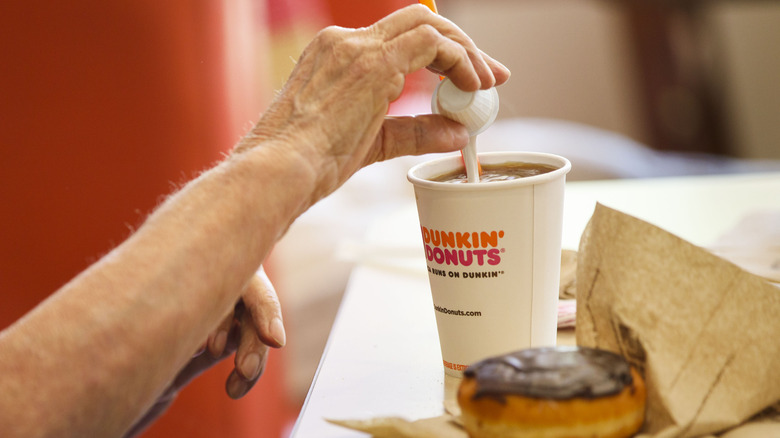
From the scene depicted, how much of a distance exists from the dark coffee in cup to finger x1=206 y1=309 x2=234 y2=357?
292 millimetres

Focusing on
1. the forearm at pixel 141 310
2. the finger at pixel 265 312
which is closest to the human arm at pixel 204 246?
the forearm at pixel 141 310

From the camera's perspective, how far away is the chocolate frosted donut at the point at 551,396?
484 mm

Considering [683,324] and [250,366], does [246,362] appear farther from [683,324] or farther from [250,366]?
[683,324]

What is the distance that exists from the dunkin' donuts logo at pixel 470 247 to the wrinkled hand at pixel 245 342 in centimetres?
21

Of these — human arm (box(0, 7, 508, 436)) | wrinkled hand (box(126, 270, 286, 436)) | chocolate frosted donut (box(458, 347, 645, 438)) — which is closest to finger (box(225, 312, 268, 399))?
wrinkled hand (box(126, 270, 286, 436))

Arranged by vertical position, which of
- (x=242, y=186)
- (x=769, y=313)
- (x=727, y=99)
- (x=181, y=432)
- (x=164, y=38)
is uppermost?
(x=164, y=38)

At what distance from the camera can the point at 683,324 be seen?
1.89ft

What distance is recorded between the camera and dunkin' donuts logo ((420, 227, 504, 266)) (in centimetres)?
67

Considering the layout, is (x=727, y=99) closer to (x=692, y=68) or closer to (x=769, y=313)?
(x=692, y=68)

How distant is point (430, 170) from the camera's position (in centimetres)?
76

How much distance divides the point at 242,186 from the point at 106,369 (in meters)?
0.17

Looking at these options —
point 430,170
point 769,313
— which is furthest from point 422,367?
point 769,313

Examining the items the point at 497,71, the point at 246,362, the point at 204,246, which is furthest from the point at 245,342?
the point at 497,71

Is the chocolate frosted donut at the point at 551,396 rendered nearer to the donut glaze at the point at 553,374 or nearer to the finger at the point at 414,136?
the donut glaze at the point at 553,374
